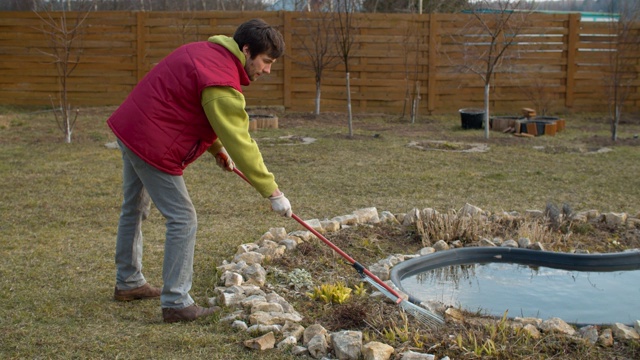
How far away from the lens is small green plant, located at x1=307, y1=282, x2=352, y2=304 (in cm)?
415

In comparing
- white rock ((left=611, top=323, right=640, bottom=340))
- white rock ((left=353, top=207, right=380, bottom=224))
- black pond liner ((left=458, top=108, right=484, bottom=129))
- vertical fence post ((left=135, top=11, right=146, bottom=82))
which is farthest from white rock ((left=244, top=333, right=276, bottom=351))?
vertical fence post ((left=135, top=11, right=146, bottom=82))

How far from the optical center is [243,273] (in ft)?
15.0

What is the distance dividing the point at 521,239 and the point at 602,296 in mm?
828

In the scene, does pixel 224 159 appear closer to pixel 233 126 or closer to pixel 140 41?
pixel 233 126

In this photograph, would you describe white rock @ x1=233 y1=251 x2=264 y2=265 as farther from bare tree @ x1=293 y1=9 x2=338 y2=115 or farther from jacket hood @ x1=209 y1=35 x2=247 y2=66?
bare tree @ x1=293 y1=9 x2=338 y2=115

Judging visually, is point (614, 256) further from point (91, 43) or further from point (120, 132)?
point (91, 43)

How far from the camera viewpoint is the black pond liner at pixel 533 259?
513cm

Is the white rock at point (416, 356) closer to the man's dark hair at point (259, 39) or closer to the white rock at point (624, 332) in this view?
the white rock at point (624, 332)

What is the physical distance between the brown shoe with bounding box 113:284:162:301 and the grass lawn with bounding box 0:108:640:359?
0.06 metres

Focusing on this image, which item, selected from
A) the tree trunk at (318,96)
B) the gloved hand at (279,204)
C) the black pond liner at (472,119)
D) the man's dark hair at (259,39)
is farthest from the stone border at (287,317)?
the tree trunk at (318,96)

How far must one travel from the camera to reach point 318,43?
49.3 ft

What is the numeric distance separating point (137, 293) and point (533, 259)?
274 centimetres

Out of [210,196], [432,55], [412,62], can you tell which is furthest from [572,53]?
[210,196]

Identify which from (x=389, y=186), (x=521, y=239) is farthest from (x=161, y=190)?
(x=389, y=186)
